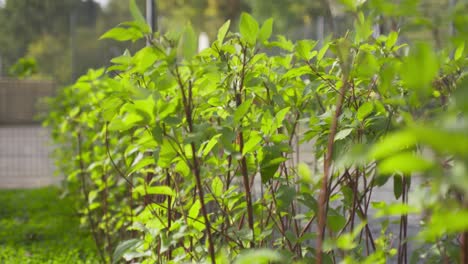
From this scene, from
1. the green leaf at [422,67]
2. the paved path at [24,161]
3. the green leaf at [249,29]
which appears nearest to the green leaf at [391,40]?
the green leaf at [249,29]

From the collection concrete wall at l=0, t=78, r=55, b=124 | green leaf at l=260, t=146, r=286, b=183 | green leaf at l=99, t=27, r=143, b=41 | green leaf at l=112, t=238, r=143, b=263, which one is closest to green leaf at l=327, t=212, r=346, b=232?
green leaf at l=260, t=146, r=286, b=183

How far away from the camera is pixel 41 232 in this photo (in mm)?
4012

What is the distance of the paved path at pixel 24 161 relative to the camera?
23.5 ft

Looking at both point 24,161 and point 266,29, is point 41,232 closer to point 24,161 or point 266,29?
point 266,29

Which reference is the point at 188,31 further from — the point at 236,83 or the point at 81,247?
the point at 81,247

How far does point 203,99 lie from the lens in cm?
171

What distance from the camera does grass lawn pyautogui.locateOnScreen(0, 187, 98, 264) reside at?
3.39 m

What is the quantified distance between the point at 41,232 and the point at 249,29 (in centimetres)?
296

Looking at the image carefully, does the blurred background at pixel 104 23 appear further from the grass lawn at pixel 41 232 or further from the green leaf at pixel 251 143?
the grass lawn at pixel 41 232

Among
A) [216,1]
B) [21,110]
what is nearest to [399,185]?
[21,110]

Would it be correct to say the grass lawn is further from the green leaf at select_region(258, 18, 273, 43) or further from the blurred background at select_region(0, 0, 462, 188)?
the green leaf at select_region(258, 18, 273, 43)

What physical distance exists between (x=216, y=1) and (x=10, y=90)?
19.0 ft

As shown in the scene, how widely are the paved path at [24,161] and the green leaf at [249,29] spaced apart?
151 inches

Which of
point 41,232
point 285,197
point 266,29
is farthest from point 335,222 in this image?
point 41,232
